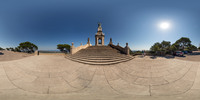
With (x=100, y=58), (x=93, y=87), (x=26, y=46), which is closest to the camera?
(x=93, y=87)

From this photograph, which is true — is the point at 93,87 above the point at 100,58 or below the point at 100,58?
below

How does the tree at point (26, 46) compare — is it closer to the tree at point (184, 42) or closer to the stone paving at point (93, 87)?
the stone paving at point (93, 87)

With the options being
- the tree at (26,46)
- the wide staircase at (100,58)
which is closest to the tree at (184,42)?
the wide staircase at (100,58)

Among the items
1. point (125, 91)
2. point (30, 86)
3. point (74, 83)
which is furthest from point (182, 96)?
point (30, 86)

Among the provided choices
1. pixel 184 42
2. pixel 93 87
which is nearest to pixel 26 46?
pixel 93 87

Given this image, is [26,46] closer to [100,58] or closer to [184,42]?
[100,58]

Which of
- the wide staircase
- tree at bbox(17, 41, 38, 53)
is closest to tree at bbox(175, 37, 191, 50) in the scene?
the wide staircase

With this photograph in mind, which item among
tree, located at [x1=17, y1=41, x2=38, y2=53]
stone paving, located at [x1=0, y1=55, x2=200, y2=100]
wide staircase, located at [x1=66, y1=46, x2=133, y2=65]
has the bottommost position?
stone paving, located at [x1=0, y1=55, x2=200, y2=100]

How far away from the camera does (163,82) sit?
442 cm

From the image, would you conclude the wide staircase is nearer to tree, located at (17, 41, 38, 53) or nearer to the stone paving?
the stone paving

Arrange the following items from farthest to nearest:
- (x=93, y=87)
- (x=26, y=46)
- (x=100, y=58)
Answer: (x=26, y=46) → (x=100, y=58) → (x=93, y=87)

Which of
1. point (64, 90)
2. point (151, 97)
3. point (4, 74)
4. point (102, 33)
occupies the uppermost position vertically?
point (102, 33)

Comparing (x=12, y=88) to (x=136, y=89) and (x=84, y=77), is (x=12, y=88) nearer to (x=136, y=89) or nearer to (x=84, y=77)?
(x=84, y=77)

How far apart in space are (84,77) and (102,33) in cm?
2282
